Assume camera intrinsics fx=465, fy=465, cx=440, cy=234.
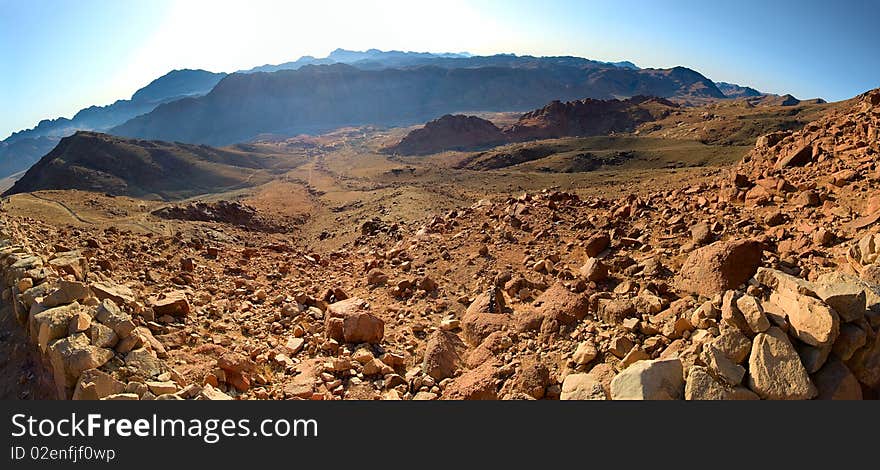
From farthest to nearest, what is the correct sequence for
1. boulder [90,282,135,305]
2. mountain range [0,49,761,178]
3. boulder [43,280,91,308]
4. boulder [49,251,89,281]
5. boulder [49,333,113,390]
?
mountain range [0,49,761,178] < boulder [49,251,89,281] < boulder [90,282,135,305] < boulder [43,280,91,308] < boulder [49,333,113,390]

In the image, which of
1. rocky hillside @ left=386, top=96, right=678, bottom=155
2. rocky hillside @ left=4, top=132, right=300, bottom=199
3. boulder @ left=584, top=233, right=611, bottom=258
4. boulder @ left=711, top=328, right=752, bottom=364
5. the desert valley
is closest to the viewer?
boulder @ left=711, top=328, right=752, bottom=364

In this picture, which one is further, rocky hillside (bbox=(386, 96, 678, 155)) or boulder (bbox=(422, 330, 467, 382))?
rocky hillside (bbox=(386, 96, 678, 155))

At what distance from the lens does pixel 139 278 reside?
30.6ft

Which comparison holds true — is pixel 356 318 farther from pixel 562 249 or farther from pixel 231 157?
pixel 231 157

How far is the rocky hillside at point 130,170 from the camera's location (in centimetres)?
4441

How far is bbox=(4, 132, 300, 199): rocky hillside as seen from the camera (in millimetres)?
44406

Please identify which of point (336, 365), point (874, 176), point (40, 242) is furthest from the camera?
point (40, 242)

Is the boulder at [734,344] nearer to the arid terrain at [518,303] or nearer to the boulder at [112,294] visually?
the arid terrain at [518,303]

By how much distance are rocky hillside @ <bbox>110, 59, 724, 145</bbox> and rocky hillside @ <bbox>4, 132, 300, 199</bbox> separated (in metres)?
79.2

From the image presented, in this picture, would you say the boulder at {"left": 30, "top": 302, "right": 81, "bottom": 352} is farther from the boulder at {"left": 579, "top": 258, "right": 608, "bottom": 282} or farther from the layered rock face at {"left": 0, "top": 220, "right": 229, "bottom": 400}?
the boulder at {"left": 579, "top": 258, "right": 608, "bottom": 282}

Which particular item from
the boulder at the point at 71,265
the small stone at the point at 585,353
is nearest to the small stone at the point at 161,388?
the small stone at the point at 585,353

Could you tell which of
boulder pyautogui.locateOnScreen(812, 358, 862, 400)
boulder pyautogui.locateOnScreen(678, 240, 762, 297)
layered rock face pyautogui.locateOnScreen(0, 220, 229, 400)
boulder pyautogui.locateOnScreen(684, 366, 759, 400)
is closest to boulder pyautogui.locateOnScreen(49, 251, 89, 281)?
layered rock face pyautogui.locateOnScreen(0, 220, 229, 400)

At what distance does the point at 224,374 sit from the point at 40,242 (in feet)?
27.4

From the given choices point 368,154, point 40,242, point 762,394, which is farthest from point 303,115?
point 762,394
